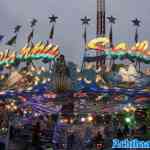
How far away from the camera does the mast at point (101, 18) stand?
55.9 meters

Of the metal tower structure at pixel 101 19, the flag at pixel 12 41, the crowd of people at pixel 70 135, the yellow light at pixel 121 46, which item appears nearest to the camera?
the crowd of people at pixel 70 135

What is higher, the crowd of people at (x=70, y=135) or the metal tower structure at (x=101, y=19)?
the metal tower structure at (x=101, y=19)

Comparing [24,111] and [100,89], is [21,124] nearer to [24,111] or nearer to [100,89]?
[24,111]

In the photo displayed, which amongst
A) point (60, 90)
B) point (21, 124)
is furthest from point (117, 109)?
point (21, 124)

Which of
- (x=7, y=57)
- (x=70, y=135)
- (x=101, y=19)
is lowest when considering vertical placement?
(x=70, y=135)

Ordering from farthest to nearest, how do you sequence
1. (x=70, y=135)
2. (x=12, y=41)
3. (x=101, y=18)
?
1. (x=101, y=18)
2. (x=12, y=41)
3. (x=70, y=135)

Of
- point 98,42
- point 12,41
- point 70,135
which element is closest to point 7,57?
point 98,42

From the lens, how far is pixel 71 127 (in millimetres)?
25891

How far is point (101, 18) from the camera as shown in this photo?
57625 mm

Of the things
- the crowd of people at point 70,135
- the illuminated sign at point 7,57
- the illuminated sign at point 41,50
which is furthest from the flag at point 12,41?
the crowd of people at point 70,135

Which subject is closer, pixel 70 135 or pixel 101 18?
pixel 70 135

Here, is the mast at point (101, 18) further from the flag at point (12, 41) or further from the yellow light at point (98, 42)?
the yellow light at point (98, 42)

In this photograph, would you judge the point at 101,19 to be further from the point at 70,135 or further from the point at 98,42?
the point at 70,135

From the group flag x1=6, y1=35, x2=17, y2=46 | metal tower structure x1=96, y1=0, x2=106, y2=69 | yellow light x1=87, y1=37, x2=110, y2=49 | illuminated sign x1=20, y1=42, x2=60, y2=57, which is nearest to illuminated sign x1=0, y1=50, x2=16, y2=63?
illuminated sign x1=20, y1=42, x2=60, y2=57
